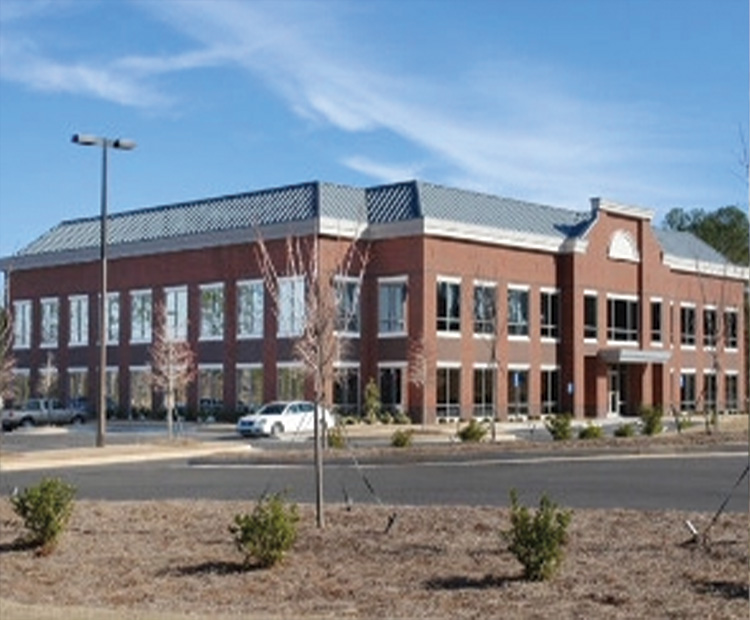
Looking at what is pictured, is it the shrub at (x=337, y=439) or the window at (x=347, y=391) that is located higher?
the window at (x=347, y=391)

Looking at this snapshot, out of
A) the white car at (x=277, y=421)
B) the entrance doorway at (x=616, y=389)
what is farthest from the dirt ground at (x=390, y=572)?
the entrance doorway at (x=616, y=389)

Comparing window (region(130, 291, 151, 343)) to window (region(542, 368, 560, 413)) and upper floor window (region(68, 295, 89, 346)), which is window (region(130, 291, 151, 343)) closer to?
upper floor window (region(68, 295, 89, 346))

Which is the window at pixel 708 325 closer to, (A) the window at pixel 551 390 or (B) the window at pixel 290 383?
(A) the window at pixel 551 390

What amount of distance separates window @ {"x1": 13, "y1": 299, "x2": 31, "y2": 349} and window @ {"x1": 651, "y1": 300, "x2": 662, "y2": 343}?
33478 millimetres

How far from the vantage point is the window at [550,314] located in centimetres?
6272

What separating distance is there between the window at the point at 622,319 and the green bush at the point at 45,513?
53.5 m

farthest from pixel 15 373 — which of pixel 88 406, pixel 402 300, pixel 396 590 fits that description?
pixel 396 590

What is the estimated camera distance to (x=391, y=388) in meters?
57.3

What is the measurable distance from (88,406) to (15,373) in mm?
5597

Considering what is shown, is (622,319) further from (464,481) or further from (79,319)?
(464,481)

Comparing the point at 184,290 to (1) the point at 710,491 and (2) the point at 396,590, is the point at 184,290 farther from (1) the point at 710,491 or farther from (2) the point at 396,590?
(2) the point at 396,590

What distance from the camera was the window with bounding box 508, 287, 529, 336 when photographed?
6066 cm

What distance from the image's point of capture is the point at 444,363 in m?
56.9

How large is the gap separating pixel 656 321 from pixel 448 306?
54.9 ft
